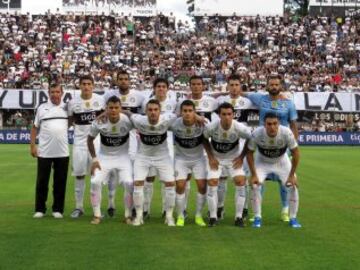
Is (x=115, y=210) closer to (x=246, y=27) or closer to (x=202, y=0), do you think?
(x=246, y=27)

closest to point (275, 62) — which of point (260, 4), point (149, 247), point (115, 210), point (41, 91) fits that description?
point (260, 4)

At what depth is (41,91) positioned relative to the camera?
41.2 m

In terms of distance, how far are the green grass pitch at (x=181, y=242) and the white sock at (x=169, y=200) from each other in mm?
334

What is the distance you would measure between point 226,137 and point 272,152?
0.79m

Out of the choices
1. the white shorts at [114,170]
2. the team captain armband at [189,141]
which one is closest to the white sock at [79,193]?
the white shorts at [114,170]

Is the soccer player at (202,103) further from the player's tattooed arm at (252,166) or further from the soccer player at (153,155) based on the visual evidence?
the player's tattooed arm at (252,166)

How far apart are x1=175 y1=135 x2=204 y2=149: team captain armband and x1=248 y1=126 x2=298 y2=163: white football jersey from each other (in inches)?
33.0

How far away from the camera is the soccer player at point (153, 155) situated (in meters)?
11.1

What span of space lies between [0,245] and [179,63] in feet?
125

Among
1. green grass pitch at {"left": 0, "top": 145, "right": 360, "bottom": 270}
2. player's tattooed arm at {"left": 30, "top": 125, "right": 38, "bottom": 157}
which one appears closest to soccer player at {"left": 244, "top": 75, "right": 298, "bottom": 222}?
green grass pitch at {"left": 0, "top": 145, "right": 360, "bottom": 270}

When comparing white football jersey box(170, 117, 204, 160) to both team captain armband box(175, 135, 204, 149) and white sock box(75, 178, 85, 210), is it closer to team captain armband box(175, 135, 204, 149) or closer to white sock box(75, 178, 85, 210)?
team captain armband box(175, 135, 204, 149)

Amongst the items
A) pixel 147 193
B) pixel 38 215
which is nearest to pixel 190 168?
pixel 147 193

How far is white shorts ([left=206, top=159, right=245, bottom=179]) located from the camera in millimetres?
11164

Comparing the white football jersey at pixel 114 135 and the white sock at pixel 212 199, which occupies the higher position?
the white football jersey at pixel 114 135
